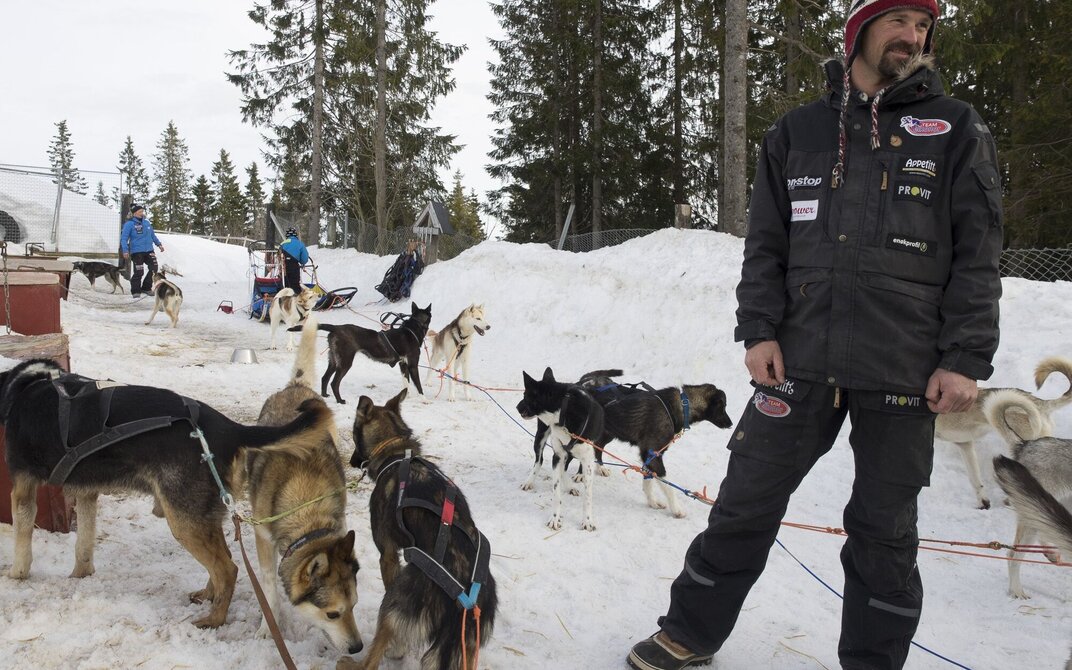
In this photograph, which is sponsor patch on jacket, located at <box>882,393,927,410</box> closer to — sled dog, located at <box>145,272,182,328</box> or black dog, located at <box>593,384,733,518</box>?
black dog, located at <box>593,384,733,518</box>

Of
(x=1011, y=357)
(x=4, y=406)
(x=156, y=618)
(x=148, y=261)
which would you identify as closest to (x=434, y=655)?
(x=156, y=618)

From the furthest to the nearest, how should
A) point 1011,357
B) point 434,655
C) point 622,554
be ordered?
1. point 1011,357
2. point 622,554
3. point 434,655

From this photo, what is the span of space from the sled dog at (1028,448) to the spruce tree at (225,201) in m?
58.9

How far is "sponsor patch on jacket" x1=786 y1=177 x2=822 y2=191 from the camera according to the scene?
2012mm

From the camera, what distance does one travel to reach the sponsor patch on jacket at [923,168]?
1.84 m

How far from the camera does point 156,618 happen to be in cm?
249

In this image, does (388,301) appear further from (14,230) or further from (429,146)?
(14,230)

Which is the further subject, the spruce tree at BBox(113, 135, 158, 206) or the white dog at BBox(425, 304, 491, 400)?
the spruce tree at BBox(113, 135, 158, 206)

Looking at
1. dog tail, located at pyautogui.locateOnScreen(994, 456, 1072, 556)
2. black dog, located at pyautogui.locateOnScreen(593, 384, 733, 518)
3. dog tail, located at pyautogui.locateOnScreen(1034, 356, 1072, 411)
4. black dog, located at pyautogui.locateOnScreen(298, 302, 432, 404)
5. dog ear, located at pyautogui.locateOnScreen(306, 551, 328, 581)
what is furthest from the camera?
black dog, located at pyautogui.locateOnScreen(298, 302, 432, 404)

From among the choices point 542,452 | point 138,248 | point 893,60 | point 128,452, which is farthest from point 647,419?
point 138,248

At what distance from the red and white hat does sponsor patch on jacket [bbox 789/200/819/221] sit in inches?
18.8

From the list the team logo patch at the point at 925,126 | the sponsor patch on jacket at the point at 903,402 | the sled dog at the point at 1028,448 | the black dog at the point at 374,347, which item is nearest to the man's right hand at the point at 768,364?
the sponsor patch on jacket at the point at 903,402

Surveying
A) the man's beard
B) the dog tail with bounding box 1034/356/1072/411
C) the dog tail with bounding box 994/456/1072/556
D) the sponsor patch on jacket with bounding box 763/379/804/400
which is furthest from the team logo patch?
the dog tail with bounding box 1034/356/1072/411

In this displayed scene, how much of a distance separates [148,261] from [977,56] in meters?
17.5
